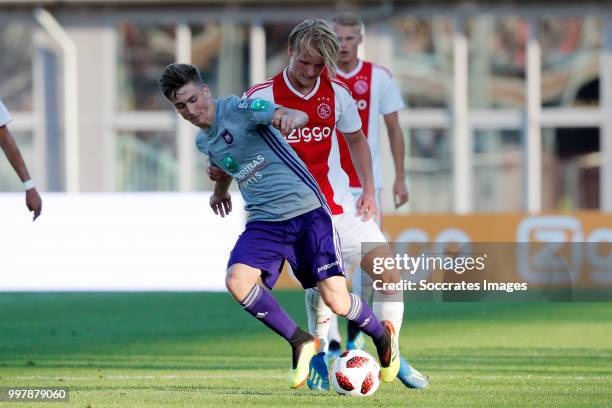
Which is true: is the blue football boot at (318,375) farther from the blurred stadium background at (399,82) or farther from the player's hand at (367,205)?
the blurred stadium background at (399,82)

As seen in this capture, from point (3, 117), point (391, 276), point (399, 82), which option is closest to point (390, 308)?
point (391, 276)

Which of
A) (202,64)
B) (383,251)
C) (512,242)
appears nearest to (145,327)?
(383,251)

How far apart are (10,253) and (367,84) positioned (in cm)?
842

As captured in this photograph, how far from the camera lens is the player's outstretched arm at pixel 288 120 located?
621 cm

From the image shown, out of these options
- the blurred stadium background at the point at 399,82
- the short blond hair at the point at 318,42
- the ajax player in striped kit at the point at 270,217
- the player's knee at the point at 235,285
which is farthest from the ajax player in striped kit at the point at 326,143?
the blurred stadium background at the point at 399,82

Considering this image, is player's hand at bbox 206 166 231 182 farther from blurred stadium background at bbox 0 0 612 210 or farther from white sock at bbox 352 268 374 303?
blurred stadium background at bbox 0 0 612 210

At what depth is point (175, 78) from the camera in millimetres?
6465

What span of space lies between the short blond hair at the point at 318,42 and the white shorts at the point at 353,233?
1.11m

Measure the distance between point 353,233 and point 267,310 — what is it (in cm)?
93

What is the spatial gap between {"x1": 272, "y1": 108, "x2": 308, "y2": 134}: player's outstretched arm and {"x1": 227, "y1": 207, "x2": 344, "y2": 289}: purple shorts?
25.8 inches

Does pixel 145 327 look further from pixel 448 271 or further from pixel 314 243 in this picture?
pixel 314 243

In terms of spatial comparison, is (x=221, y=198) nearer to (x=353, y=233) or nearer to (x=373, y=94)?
(x=353, y=233)

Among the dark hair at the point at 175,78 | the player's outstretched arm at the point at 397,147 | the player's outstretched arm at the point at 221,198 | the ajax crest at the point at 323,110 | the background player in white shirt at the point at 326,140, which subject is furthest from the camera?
the player's outstretched arm at the point at 397,147

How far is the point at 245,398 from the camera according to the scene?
686cm
